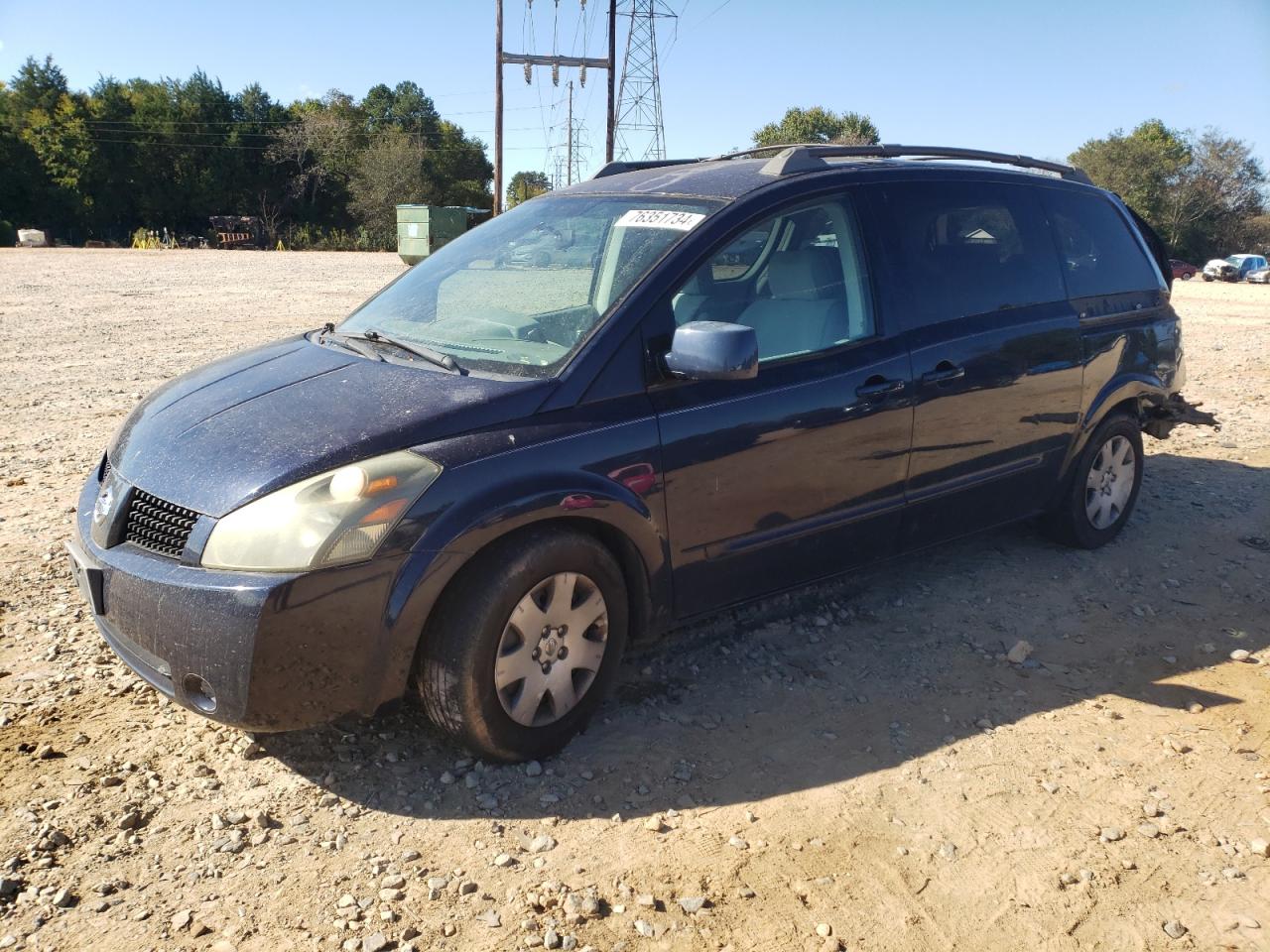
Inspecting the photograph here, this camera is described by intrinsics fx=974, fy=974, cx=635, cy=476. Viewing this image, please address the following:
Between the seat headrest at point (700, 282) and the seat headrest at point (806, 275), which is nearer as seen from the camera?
the seat headrest at point (700, 282)

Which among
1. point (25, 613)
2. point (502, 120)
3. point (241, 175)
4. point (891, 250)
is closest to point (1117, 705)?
point (891, 250)

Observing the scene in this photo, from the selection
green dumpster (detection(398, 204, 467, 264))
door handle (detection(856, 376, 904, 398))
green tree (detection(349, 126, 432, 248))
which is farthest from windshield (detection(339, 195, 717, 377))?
green tree (detection(349, 126, 432, 248))

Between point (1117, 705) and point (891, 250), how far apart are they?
2.01m

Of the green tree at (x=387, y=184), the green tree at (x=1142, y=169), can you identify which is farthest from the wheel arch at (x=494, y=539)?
the green tree at (x=1142, y=169)

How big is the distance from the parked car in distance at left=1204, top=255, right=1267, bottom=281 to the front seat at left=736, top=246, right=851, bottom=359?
141 feet

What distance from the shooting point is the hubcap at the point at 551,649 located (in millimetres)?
3045

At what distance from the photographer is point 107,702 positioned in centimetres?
349

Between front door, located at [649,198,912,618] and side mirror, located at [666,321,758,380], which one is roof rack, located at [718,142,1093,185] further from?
side mirror, located at [666,321,758,380]

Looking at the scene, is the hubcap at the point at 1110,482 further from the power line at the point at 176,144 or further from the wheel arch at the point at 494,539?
the power line at the point at 176,144

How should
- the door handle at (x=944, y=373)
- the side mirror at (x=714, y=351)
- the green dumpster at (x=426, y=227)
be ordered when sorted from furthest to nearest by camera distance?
the green dumpster at (x=426, y=227)
the door handle at (x=944, y=373)
the side mirror at (x=714, y=351)

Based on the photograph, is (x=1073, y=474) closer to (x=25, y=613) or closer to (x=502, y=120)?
(x=25, y=613)

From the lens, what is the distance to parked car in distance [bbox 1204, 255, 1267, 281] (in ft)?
130

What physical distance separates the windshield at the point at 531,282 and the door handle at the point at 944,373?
119cm

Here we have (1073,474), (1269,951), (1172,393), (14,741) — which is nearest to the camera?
(1269,951)
